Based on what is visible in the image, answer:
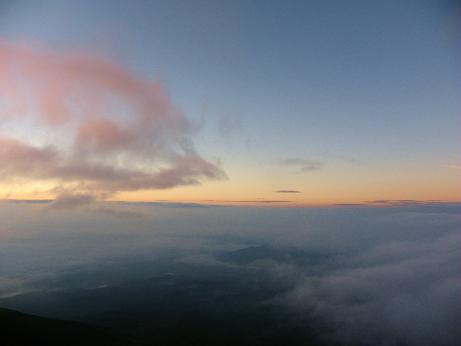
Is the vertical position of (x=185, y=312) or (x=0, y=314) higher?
(x=0, y=314)

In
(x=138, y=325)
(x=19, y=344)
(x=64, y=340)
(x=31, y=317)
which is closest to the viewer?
(x=19, y=344)

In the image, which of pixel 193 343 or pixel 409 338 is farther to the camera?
pixel 409 338

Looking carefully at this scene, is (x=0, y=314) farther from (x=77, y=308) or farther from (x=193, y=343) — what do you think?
(x=77, y=308)

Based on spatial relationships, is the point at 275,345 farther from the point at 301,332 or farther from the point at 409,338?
the point at 409,338

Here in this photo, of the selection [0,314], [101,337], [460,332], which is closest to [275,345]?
[101,337]

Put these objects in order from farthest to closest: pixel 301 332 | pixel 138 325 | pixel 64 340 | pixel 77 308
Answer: pixel 77 308, pixel 301 332, pixel 138 325, pixel 64 340

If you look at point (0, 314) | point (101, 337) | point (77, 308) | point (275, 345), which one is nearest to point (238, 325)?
point (275, 345)

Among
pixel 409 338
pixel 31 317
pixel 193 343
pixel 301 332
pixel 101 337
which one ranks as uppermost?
pixel 31 317
